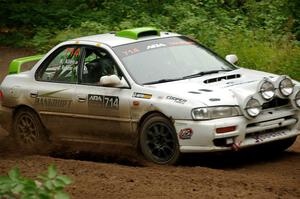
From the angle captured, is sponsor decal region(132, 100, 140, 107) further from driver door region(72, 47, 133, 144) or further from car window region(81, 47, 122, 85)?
car window region(81, 47, 122, 85)

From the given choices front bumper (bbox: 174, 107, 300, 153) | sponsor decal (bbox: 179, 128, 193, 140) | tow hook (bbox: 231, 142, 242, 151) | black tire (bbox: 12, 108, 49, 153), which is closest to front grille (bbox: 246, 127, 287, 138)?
front bumper (bbox: 174, 107, 300, 153)

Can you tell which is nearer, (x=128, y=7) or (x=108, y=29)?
(x=108, y=29)

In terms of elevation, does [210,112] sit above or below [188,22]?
below

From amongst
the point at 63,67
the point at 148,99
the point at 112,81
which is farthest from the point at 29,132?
the point at 148,99

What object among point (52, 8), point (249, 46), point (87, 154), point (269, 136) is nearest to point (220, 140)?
point (269, 136)

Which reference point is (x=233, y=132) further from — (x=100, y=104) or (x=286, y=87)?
(x=100, y=104)

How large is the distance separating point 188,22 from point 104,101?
748 centimetres

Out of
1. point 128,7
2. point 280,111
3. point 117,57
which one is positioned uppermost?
point 128,7

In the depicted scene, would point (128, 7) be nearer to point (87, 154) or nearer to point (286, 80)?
point (87, 154)

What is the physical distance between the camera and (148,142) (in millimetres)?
9242

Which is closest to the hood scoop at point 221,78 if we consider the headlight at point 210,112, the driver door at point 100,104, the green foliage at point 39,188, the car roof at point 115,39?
the headlight at point 210,112

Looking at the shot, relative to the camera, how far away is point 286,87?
9.20 metres

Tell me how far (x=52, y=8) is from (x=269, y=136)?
41.8 feet

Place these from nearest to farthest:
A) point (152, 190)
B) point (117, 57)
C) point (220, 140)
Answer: point (152, 190), point (220, 140), point (117, 57)
